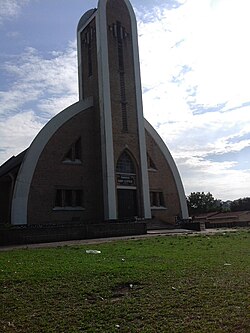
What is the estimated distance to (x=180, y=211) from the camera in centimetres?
4128

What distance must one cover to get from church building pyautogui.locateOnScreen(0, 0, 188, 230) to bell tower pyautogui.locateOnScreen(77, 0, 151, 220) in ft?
0.30

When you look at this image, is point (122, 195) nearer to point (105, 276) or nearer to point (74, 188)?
Answer: point (74, 188)

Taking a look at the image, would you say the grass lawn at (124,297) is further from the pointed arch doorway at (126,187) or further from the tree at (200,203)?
the tree at (200,203)

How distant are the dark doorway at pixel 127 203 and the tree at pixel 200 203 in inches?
1529

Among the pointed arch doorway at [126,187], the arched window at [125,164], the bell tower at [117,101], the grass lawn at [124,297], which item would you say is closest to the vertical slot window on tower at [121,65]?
the bell tower at [117,101]

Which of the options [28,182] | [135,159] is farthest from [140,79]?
[28,182]

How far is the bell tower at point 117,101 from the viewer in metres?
35.5

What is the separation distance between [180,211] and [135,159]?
8.20m

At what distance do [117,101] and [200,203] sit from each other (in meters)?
43.8

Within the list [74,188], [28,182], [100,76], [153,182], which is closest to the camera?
[28,182]

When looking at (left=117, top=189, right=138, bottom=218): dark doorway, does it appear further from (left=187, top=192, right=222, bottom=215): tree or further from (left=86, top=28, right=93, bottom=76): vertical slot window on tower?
(left=187, top=192, right=222, bottom=215): tree

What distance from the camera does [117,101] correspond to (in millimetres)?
37250

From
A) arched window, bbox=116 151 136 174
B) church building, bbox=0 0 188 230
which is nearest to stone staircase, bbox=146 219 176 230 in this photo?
church building, bbox=0 0 188 230

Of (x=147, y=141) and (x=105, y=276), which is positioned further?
(x=147, y=141)
